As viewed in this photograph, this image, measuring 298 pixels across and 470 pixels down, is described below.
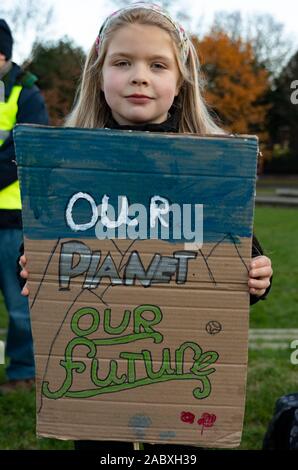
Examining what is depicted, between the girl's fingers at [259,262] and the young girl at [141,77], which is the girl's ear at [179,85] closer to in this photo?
the young girl at [141,77]

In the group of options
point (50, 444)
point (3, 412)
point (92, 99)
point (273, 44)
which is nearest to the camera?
point (92, 99)

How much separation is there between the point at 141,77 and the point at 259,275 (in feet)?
1.87

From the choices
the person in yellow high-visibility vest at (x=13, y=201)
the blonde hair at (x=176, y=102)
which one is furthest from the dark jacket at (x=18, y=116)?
the blonde hair at (x=176, y=102)

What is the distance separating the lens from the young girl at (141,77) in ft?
5.98

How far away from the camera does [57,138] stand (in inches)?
63.0

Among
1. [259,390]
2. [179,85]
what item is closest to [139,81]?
[179,85]

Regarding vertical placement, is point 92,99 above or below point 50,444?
above

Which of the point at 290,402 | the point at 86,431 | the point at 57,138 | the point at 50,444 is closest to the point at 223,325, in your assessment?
the point at 86,431

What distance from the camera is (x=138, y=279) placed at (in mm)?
1632

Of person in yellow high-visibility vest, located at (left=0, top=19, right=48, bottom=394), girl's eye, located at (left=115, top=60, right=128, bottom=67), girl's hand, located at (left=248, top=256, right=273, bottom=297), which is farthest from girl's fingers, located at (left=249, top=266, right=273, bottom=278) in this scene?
person in yellow high-visibility vest, located at (left=0, top=19, right=48, bottom=394)

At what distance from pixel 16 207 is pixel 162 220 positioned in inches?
85.5

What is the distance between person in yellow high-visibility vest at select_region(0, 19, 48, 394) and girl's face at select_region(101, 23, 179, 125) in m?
1.79

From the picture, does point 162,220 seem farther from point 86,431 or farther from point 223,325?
point 86,431

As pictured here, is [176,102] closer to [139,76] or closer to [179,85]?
[179,85]
